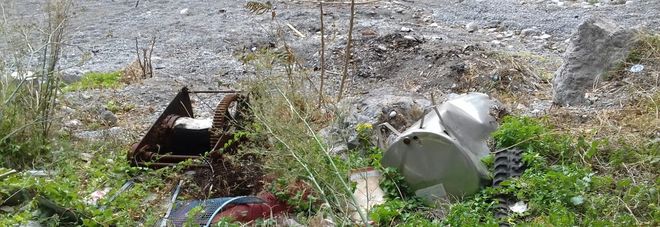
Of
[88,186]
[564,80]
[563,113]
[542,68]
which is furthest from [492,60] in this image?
[88,186]

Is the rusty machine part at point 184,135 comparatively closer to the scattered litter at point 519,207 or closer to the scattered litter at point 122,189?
the scattered litter at point 122,189

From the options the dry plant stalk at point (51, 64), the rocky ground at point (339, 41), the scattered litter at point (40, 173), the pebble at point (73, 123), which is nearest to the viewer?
the scattered litter at point (40, 173)

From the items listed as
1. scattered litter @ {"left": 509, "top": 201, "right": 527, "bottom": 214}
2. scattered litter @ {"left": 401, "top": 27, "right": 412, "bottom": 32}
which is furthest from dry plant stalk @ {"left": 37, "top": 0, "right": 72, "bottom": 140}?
scattered litter @ {"left": 401, "top": 27, "right": 412, "bottom": 32}

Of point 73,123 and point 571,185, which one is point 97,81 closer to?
point 73,123

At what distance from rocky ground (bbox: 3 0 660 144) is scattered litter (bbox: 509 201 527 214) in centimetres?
186

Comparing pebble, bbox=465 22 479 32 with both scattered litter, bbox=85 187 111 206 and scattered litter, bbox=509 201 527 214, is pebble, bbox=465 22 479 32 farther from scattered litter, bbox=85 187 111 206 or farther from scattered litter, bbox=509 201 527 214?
scattered litter, bbox=85 187 111 206

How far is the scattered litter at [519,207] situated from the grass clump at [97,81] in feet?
14.4

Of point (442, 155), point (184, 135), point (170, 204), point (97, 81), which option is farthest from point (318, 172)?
point (97, 81)

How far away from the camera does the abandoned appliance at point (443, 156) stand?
4293 millimetres

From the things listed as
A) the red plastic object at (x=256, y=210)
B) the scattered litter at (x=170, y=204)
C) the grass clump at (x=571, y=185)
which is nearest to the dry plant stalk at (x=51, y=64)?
the scattered litter at (x=170, y=204)

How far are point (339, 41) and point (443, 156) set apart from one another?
4212 mm

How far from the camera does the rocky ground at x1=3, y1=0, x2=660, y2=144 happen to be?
674 centimetres

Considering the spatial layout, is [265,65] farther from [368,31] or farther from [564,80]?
[368,31]

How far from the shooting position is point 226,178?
14.8 feet
